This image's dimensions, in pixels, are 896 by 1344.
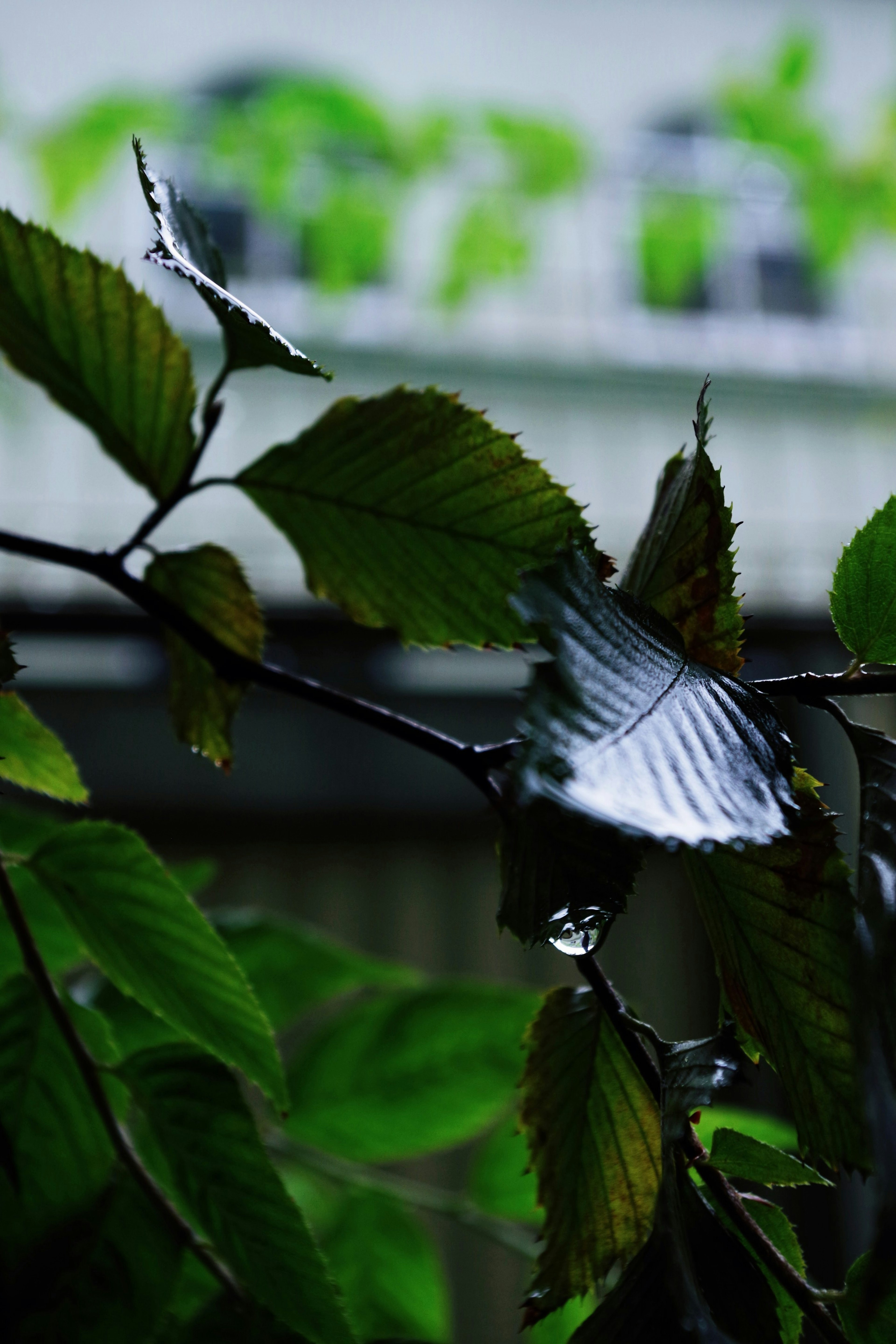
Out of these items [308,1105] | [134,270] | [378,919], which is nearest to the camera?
[308,1105]

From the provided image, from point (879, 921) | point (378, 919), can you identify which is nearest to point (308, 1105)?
point (879, 921)

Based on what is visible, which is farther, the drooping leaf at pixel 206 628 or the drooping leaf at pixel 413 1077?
the drooping leaf at pixel 413 1077

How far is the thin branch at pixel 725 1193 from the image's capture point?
0.11m

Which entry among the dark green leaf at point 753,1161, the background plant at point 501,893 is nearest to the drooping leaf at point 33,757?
the background plant at point 501,893

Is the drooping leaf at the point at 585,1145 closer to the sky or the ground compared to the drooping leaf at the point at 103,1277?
closer to the sky

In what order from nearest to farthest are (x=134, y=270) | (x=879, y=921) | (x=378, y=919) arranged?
(x=879, y=921) → (x=378, y=919) → (x=134, y=270)

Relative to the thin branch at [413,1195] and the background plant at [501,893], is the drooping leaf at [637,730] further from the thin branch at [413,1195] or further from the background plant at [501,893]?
the thin branch at [413,1195]

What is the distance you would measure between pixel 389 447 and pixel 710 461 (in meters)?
0.06

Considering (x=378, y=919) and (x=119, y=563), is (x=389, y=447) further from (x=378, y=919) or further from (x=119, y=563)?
(x=378, y=919)

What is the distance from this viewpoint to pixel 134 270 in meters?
1.70

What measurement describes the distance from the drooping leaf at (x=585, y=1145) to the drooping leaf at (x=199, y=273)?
8 centimetres

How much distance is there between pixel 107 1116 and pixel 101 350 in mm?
116

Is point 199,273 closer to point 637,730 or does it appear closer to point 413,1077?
point 637,730

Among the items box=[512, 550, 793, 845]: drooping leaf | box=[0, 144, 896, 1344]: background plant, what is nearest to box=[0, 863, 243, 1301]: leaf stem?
Result: box=[0, 144, 896, 1344]: background plant
